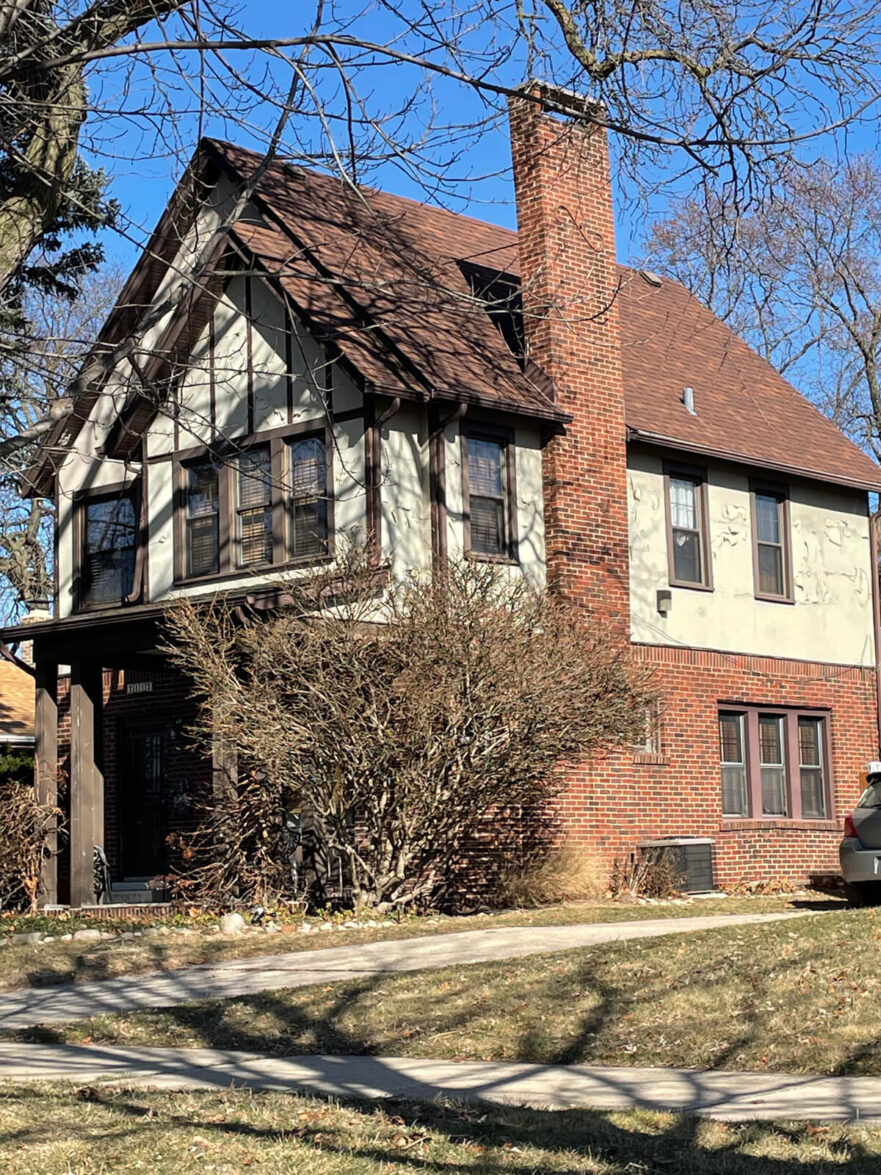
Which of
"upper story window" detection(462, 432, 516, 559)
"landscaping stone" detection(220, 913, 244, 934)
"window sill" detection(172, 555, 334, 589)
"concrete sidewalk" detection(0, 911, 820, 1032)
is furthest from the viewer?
"upper story window" detection(462, 432, 516, 559)

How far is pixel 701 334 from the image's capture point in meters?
27.0

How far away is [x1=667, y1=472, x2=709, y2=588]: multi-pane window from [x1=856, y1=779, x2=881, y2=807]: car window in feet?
23.6

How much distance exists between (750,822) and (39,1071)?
597 inches

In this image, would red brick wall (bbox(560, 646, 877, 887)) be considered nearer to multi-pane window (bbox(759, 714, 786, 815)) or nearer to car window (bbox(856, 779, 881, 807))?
multi-pane window (bbox(759, 714, 786, 815))

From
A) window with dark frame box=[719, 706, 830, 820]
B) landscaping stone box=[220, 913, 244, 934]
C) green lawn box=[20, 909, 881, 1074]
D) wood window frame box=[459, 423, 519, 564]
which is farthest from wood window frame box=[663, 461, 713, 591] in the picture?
green lawn box=[20, 909, 881, 1074]

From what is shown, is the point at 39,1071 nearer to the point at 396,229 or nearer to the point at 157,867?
the point at 157,867

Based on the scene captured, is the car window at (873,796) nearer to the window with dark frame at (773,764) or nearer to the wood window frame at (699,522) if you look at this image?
the wood window frame at (699,522)

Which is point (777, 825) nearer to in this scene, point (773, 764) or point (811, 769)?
point (773, 764)

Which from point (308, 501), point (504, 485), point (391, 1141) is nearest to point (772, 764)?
point (504, 485)

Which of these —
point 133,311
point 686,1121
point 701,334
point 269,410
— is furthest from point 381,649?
point 701,334

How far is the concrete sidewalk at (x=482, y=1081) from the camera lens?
7.64m

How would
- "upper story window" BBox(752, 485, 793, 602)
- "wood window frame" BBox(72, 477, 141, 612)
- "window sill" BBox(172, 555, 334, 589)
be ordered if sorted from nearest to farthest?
"window sill" BBox(172, 555, 334, 589) < "wood window frame" BBox(72, 477, 141, 612) < "upper story window" BBox(752, 485, 793, 602)

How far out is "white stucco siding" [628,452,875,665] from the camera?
72.5ft

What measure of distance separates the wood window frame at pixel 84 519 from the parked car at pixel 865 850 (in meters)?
10.5
